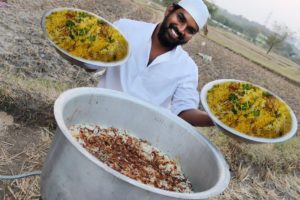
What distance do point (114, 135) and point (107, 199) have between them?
22.1 inches

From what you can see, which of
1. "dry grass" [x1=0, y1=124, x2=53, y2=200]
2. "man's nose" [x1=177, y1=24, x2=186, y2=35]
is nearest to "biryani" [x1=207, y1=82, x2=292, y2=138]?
"man's nose" [x1=177, y1=24, x2=186, y2=35]

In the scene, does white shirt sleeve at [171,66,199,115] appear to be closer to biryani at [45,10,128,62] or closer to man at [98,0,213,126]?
man at [98,0,213,126]

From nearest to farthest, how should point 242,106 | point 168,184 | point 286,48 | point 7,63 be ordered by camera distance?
point 168,184 → point 242,106 → point 7,63 → point 286,48

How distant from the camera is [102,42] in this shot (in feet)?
6.81

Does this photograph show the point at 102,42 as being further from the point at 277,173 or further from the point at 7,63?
the point at 277,173

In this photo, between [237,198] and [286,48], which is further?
[286,48]

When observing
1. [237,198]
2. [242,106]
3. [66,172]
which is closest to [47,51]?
[237,198]

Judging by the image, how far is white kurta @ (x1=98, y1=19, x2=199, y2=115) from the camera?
2.39 meters

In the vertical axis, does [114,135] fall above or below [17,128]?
above

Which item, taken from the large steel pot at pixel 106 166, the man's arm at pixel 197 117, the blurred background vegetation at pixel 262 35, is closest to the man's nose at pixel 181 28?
the man's arm at pixel 197 117

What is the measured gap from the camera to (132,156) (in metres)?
1.72

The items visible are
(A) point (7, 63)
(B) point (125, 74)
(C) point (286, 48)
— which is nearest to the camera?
(B) point (125, 74)

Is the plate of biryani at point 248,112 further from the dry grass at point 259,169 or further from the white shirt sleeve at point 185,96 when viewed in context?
the dry grass at point 259,169

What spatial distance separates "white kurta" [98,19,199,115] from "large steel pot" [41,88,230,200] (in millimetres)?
551
